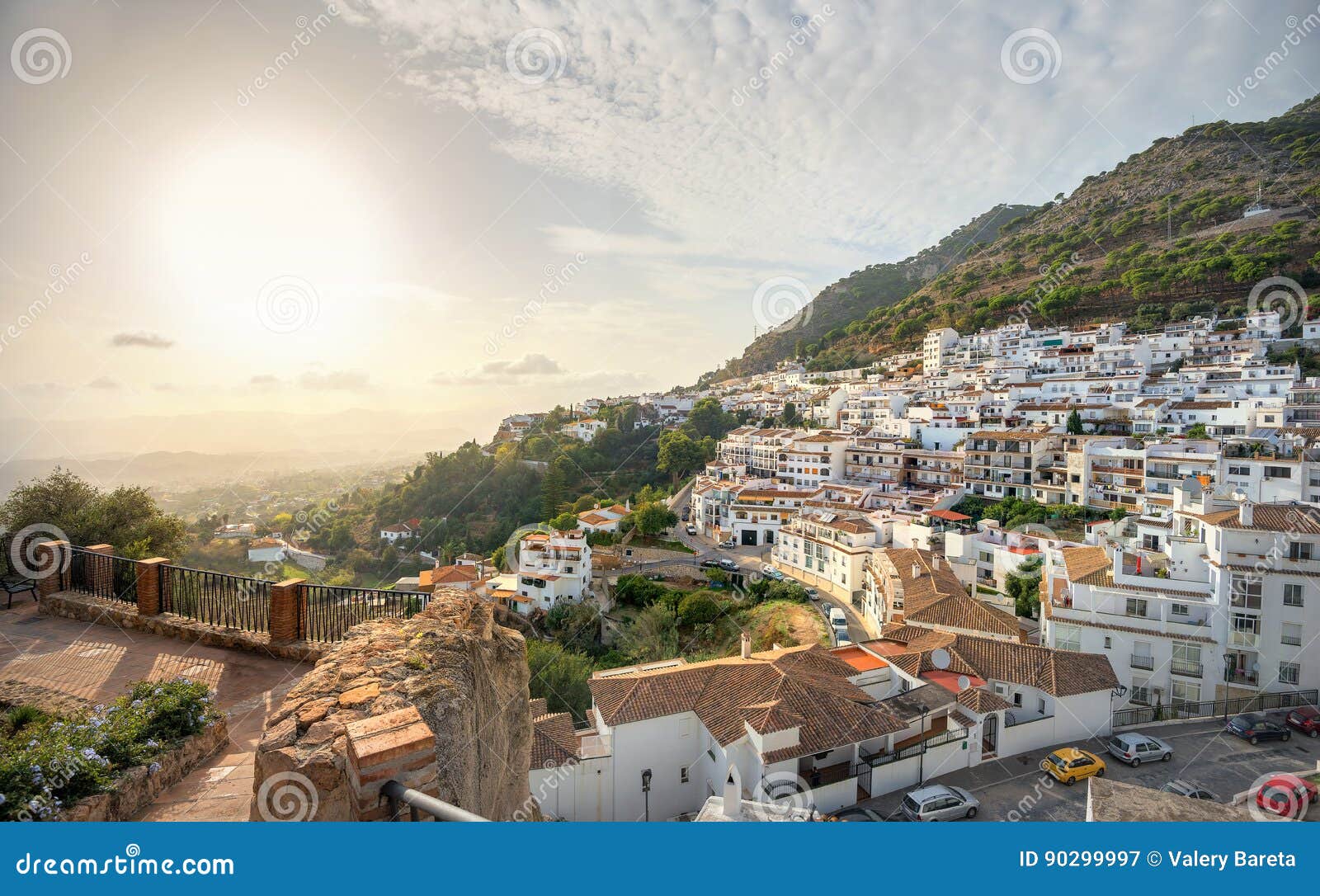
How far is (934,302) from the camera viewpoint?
83.3m

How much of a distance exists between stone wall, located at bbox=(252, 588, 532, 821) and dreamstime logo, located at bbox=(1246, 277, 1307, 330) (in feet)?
223

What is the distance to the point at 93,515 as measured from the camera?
35.2 feet

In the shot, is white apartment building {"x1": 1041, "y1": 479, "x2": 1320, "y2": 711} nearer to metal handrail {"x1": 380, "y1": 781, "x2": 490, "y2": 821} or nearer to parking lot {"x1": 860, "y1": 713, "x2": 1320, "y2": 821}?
parking lot {"x1": 860, "y1": 713, "x2": 1320, "y2": 821}

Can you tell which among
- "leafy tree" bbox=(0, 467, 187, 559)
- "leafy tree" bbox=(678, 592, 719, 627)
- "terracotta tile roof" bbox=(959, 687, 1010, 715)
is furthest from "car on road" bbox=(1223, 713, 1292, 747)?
"leafy tree" bbox=(0, 467, 187, 559)

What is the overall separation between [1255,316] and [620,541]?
53890 millimetres

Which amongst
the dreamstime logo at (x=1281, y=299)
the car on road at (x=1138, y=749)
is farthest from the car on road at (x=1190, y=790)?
the dreamstime logo at (x=1281, y=299)

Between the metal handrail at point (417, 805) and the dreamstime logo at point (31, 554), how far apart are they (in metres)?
8.23

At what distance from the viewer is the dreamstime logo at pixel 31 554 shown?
308 inches

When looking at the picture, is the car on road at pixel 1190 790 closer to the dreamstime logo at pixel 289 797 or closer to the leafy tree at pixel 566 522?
the dreamstime logo at pixel 289 797

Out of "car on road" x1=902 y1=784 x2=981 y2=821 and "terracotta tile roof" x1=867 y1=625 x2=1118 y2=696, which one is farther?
"terracotta tile roof" x1=867 y1=625 x2=1118 y2=696

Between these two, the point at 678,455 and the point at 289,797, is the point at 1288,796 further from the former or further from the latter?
the point at 678,455

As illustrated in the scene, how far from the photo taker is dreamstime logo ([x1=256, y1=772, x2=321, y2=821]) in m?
2.85

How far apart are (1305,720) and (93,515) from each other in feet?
90.3

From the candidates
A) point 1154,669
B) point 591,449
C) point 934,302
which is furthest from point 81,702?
point 934,302
